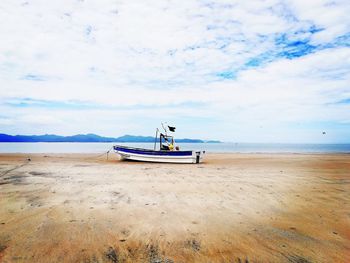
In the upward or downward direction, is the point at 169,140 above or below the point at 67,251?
above

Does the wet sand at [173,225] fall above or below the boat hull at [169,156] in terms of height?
below

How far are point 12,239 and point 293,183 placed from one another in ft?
40.4

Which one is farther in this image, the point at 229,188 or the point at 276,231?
the point at 229,188

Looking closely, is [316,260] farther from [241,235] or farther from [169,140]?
[169,140]

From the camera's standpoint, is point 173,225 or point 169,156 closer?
point 173,225

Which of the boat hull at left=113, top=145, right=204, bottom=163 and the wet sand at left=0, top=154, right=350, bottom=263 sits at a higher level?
the boat hull at left=113, top=145, right=204, bottom=163

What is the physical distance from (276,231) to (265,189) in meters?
5.48

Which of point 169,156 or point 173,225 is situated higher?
point 169,156

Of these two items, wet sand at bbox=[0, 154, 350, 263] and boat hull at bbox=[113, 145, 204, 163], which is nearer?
wet sand at bbox=[0, 154, 350, 263]

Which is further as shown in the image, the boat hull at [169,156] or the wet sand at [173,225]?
the boat hull at [169,156]

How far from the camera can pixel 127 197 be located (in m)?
10.2

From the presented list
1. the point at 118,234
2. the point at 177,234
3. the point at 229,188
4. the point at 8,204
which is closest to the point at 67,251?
the point at 118,234

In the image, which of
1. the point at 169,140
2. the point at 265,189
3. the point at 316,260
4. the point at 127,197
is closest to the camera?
the point at 316,260

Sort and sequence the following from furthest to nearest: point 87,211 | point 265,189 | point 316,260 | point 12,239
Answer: point 265,189 < point 87,211 < point 12,239 < point 316,260
